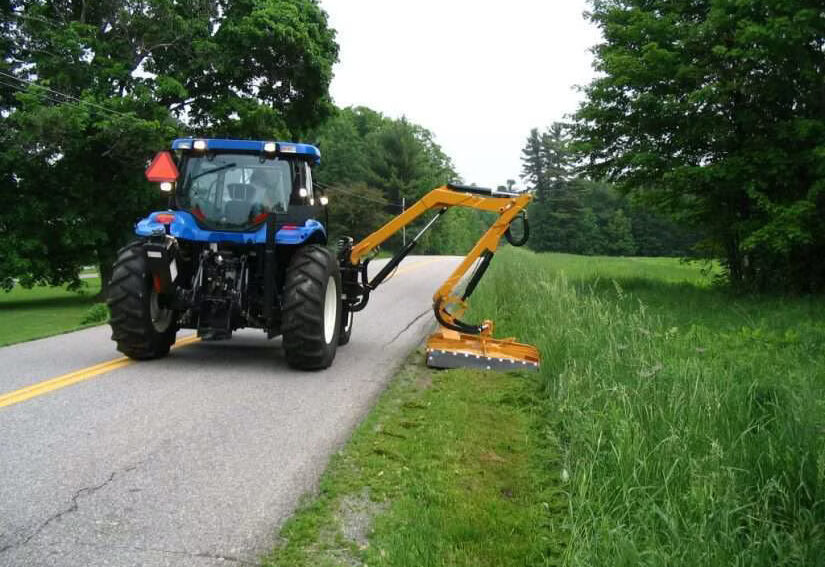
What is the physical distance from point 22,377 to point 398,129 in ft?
188

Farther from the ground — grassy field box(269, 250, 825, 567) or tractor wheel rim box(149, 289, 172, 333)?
tractor wheel rim box(149, 289, 172, 333)

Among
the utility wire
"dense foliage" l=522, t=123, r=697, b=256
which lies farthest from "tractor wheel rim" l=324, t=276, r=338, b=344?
"dense foliage" l=522, t=123, r=697, b=256

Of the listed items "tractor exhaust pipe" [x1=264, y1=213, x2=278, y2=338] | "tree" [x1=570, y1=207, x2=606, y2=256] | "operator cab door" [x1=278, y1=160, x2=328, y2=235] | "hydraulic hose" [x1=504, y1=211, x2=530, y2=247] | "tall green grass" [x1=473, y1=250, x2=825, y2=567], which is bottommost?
"tall green grass" [x1=473, y1=250, x2=825, y2=567]

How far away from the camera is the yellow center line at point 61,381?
5582 mm

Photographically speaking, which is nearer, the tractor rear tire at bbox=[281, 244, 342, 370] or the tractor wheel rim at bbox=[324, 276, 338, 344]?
the tractor rear tire at bbox=[281, 244, 342, 370]

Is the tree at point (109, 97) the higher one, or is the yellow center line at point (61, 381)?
the tree at point (109, 97)

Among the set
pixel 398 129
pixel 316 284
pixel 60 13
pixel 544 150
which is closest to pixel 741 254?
pixel 316 284

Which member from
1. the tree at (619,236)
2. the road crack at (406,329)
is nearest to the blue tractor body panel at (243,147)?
the road crack at (406,329)

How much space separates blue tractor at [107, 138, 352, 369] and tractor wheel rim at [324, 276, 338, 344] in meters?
0.01

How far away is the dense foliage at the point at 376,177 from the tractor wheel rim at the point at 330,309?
3868cm

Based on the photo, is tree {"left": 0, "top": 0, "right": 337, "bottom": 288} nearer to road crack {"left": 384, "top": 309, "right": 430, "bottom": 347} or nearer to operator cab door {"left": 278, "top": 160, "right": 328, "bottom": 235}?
road crack {"left": 384, "top": 309, "right": 430, "bottom": 347}

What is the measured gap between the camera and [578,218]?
77312 millimetres

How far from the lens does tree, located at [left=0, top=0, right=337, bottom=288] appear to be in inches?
659

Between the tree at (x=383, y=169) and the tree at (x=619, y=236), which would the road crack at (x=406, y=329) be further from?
the tree at (x=619, y=236)
